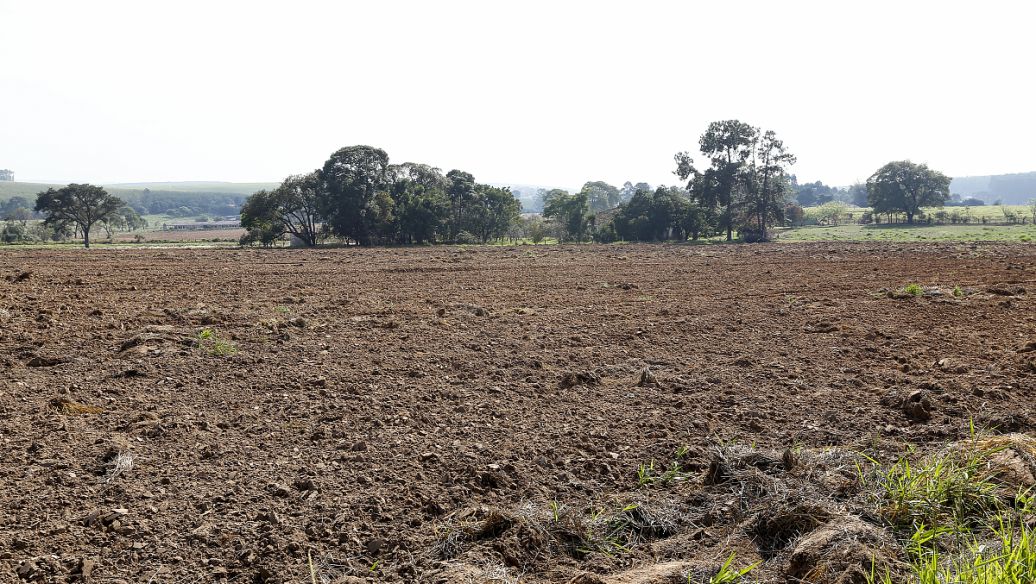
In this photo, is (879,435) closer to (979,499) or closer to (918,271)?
(979,499)

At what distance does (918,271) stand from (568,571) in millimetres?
21524

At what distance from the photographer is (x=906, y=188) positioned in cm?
7606

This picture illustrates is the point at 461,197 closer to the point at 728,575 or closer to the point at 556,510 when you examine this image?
the point at 556,510

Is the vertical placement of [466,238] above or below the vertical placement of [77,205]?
below

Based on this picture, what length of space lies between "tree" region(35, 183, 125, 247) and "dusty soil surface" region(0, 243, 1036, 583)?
5159 cm

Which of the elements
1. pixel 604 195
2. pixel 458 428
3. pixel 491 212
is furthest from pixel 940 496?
pixel 604 195

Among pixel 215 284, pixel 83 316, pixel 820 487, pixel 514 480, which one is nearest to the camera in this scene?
pixel 820 487

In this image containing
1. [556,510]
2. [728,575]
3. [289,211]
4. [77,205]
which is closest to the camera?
[728,575]

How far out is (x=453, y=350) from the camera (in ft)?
30.9

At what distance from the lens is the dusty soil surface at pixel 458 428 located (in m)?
3.96

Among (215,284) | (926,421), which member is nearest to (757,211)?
(215,284)

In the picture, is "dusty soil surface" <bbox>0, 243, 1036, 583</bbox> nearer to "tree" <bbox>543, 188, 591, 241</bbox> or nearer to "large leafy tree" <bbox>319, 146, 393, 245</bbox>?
"large leafy tree" <bbox>319, 146, 393, 245</bbox>

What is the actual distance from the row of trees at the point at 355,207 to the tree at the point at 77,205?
1509 cm

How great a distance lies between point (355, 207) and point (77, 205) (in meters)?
24.9
